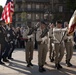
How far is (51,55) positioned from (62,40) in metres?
2.01

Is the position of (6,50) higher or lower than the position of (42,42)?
lower

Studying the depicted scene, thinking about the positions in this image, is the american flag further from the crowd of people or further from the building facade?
the building facade

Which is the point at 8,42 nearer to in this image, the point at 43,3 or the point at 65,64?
the point at 65,64

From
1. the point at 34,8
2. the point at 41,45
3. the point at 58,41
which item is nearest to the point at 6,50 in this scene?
the point at 41,45

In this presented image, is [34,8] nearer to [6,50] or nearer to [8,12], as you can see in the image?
[8,12]

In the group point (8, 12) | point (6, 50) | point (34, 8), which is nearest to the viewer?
point (6, 50)

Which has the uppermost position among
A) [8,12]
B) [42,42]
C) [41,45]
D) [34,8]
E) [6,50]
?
[34,8]

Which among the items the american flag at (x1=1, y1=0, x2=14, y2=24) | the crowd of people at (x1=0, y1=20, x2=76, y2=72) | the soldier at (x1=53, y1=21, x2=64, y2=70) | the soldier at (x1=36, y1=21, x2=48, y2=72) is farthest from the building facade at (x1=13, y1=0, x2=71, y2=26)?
the soldier at (x1=36, y1=21, x2=48, y2=72)

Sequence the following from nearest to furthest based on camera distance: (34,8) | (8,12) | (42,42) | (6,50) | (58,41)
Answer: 1. (42,42)
2. (58,41)
3. (6,50)
4. (8,12)
5. (34,8)

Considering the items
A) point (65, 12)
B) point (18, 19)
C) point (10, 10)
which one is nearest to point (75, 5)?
point (65, 12)

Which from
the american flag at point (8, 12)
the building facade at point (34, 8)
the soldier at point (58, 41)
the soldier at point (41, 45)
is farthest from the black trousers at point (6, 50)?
the building facade at point (34, 8)

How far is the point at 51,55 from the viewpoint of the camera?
12352mm

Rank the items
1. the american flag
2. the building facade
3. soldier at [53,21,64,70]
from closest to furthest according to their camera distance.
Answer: soldier at [53,21,64,70] → the american flag → the building facade

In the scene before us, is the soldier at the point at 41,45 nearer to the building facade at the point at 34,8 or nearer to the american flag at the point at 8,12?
the american flag at the point at 8,12
